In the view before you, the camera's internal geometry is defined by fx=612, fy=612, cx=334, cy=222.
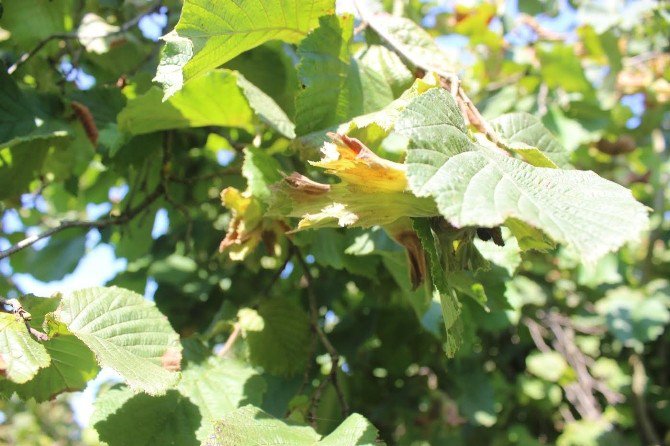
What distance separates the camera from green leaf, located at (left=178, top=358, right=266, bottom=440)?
1.05 meters

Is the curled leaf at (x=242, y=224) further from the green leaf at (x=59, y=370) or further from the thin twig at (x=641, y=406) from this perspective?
the thin twig at (x=641, y=406)

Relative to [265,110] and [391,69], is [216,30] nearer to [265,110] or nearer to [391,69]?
[265,110]

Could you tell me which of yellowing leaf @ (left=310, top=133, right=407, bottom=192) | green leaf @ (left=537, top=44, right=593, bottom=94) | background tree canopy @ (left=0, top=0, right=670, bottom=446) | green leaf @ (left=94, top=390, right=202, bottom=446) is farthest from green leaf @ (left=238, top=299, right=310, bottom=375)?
green leaf @ (left=537, top=44, right=593, bottom=94)

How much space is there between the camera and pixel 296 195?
32.4 inches

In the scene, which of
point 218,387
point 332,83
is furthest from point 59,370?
point 332,83

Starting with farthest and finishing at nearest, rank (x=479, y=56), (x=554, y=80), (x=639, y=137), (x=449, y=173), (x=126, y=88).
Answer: (x=639, y=137) → (x=479, y=56) → (x=554, y=80) → (x=126, y=88) → (x=449, y=173)

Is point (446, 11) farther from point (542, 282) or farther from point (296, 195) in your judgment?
point (296, 195)

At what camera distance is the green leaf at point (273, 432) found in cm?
85

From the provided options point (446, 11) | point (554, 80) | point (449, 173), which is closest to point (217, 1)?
point (449, 173)

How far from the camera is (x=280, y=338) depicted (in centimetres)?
138

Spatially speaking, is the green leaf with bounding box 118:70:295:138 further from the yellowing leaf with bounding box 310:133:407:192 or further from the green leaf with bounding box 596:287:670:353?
the green leaf with bounding box 596:287:670:353

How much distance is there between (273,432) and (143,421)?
9.2 inches

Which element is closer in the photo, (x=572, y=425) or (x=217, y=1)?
(x=217, y=1)

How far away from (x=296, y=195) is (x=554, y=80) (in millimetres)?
1597
